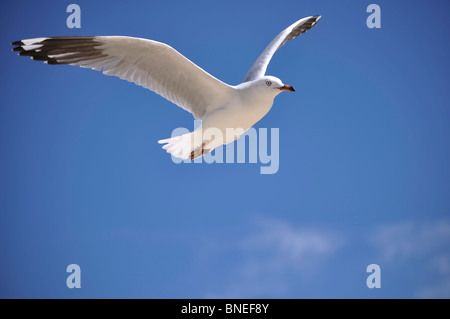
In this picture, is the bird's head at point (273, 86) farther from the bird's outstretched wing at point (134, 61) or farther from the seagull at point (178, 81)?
the bird's outstretched wing at point (134, 61)

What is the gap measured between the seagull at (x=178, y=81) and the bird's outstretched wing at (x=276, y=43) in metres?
0.42

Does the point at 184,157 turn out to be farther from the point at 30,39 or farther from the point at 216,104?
the point at 30,39

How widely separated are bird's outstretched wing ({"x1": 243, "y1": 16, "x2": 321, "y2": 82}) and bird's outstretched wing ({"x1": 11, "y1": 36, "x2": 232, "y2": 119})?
47 centimetres

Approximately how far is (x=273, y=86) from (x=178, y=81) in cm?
71

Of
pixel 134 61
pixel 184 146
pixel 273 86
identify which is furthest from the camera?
pixel 184 146

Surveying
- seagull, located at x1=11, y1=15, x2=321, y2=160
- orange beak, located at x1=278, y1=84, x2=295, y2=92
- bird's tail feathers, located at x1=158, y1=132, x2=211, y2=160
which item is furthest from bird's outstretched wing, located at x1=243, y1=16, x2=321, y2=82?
bird's tail feathers, located at x1=158, y1=132, x2=211, y2=160

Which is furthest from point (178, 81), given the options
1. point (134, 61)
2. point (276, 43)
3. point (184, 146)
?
point (276, 43)

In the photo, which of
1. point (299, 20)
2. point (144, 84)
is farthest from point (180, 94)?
point (299, 20)

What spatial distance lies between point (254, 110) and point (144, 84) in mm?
824

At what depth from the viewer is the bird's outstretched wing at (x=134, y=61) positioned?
3.69 meters

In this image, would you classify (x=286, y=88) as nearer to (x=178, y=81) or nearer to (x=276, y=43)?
(x=178, y=81)

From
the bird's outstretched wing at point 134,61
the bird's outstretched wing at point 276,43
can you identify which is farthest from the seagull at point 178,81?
the bird's outstretched wing at point 276,43

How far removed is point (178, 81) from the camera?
390cm

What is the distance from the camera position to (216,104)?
3869 millimetres
